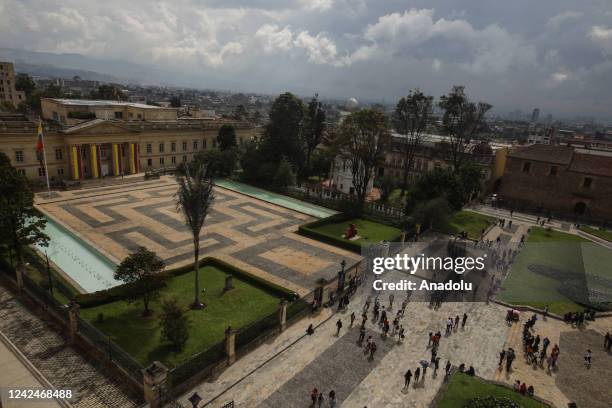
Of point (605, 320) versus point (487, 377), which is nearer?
point (487, 377)

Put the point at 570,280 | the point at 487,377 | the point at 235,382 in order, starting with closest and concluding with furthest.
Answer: the point at 235,382 < the point at 487,377 < the point at 570,280

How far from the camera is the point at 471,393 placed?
1780 centimetres

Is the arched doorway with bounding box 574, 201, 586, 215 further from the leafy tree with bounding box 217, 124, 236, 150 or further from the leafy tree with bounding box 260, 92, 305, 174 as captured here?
the leafy tree with bounding box 217, 124, 236, 150

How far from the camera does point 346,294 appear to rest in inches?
999

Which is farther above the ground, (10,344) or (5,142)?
(5,142)

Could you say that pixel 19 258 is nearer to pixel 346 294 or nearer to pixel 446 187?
pixel 346 294

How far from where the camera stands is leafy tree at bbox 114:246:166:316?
20.0m

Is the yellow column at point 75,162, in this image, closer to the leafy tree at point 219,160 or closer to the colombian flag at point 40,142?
the colombian flag at point 40,142

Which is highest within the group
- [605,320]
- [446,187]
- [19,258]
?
[446,187]

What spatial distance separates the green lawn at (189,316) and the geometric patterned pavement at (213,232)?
3.15 m

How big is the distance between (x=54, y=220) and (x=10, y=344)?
20.5 meters

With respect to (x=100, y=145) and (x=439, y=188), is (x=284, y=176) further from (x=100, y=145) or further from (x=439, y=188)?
(x=100, y=145)

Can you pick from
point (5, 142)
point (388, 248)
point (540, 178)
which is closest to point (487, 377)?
point (388, 248)

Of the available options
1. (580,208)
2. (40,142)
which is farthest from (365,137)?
(40,142)
